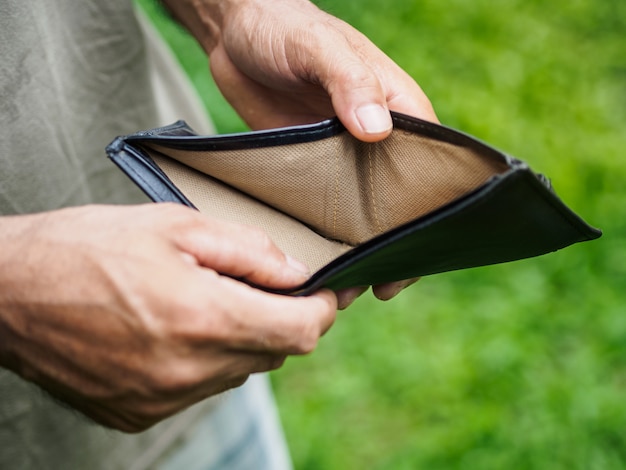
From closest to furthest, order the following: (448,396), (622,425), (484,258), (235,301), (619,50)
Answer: (235,301)
(484,258)
(622,425)
(448,396)
(619,50)

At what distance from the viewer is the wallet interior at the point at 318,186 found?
32.9 inches

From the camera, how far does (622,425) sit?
5.90 ft

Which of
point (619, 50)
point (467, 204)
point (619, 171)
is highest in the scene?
point (467, 204)

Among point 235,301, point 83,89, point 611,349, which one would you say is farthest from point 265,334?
point 611,349

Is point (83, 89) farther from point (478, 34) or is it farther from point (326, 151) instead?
point (478, 34)

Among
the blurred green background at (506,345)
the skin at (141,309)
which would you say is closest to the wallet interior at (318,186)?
the skin at (141,309)

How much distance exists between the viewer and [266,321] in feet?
2.17

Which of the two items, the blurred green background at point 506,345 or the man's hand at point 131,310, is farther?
the blurred green background at point 506,345

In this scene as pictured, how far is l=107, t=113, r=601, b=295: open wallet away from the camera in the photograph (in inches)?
27.3

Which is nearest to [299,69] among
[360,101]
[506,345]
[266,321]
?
[360,101]

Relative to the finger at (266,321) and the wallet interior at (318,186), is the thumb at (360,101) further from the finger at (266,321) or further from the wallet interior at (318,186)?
the finger at (266,321)

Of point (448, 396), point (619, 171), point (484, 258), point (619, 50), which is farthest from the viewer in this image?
point (619, 50)

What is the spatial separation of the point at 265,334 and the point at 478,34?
2755mm

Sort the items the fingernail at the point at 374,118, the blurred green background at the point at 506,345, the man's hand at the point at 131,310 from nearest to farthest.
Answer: the man's hand at the point at 131,310
the fingernail at the point at 374,118
the blurred green background at the point at 506,345
